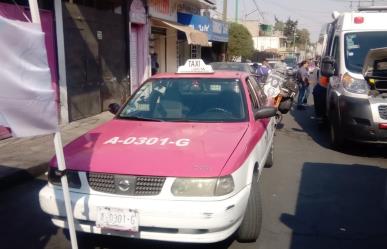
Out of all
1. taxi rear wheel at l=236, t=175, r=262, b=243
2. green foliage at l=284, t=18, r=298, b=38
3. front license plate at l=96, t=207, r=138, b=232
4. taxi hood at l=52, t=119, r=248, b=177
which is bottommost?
taxi rear wheel at l=236, t=175, r=262, b=243

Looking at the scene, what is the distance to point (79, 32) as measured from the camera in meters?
10.5

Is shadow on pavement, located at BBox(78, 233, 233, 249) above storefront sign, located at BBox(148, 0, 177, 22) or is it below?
below

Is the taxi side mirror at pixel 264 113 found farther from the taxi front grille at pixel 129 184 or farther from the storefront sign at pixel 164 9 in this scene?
the storefront sign at pixel 164 9

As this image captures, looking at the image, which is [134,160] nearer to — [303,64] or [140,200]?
[140,200]

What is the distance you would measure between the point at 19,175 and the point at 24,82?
3.46 metres

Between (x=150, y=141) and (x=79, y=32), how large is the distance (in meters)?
7.32

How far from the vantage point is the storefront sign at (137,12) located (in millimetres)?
13850

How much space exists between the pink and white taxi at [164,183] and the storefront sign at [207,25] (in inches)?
682

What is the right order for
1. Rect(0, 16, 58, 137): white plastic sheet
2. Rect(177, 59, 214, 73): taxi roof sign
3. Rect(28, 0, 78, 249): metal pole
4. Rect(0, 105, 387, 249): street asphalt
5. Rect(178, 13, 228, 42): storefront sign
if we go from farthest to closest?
Rect(178, 13, 228, 42): storefront sign
Rect(177, 59, 214, 73): taxi roof sign
Rect(0, 105, 387, 249): street asphalt
Rect(28, 0, 78, 249): metal pole
Rect(0, 16, 58, 137): white plastic sheet

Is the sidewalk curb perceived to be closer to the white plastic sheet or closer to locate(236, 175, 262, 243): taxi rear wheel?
the white plastic sheet

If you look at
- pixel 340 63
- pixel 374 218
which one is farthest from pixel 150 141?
pixel 340 63

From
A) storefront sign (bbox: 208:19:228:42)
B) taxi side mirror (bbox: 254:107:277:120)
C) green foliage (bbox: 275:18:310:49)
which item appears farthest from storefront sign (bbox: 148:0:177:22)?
green foliage (bbox: 275:18:310:49)

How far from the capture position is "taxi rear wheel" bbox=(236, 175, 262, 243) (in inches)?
153

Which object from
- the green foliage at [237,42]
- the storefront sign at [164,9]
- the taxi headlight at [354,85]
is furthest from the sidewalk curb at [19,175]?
the green foliage at [237,42]
